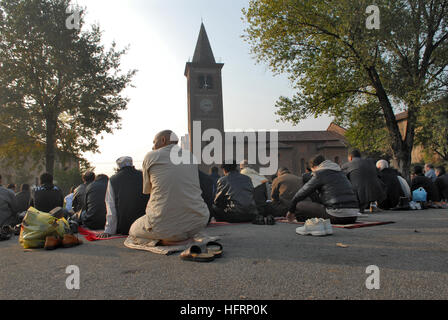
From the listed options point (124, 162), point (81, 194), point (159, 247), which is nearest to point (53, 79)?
point (81, 194)

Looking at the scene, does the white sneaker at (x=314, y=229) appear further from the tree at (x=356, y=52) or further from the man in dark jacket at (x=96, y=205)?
the tree at (x=356, y=52)

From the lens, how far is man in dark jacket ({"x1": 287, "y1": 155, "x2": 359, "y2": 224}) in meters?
6.03

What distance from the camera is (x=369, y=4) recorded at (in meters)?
16.1

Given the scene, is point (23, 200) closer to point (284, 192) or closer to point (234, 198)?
point (234, 198)

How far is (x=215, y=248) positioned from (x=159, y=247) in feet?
2.84

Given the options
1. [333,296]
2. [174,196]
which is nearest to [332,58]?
[174,196]

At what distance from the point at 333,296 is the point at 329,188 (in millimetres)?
3783

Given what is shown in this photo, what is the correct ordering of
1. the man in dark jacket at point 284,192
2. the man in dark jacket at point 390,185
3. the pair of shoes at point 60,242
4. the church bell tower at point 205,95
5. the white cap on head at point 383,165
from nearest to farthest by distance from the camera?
the pair of shoes at point 60,242
the man in dark jacket at point 284,192
the man in dark jacket at point 390,185
the white cap on head at point 383,165
the church bell tower at point 205,95

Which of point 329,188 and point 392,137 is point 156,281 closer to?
point 329,188

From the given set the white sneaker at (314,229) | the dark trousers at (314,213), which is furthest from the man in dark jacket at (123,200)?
the dark trousers at (314,213)

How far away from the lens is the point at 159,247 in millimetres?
4359

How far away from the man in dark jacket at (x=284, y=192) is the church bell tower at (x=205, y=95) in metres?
36.3

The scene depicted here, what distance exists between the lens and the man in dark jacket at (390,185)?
978 cm

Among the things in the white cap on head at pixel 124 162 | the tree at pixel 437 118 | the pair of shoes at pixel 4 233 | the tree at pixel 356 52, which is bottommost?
the pair of shoes at pixel 4 233
